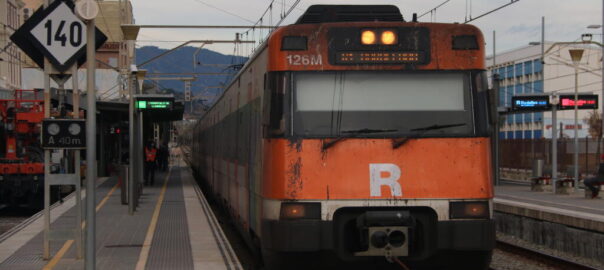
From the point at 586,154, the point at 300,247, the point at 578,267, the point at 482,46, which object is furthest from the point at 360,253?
the point at 586,154

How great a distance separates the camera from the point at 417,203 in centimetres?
845

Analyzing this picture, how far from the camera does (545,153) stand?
3947 cm

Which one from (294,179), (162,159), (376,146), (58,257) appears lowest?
(58,257)

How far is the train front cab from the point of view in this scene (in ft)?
27.5

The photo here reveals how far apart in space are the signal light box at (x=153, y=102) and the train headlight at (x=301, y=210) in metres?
13.2

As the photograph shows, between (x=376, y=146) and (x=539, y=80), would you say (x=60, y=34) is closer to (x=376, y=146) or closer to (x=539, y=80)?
(x=376, y=146)

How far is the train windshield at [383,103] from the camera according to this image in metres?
8.53

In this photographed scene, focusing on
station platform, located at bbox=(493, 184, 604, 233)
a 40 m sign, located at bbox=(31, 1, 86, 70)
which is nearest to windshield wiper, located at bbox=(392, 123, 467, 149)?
a 40 m sign, located at bbox=(31, 1, 86, 70)

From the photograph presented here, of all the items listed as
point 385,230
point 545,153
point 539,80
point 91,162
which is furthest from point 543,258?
point 539,80

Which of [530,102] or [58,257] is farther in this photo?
[530,102]

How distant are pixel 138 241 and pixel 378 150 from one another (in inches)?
234

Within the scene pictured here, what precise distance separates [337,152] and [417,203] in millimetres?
913

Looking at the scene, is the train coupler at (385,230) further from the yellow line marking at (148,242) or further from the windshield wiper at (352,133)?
the yellow line marking at (148,242)

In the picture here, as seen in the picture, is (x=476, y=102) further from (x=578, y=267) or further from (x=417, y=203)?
(x=578, y=267)
